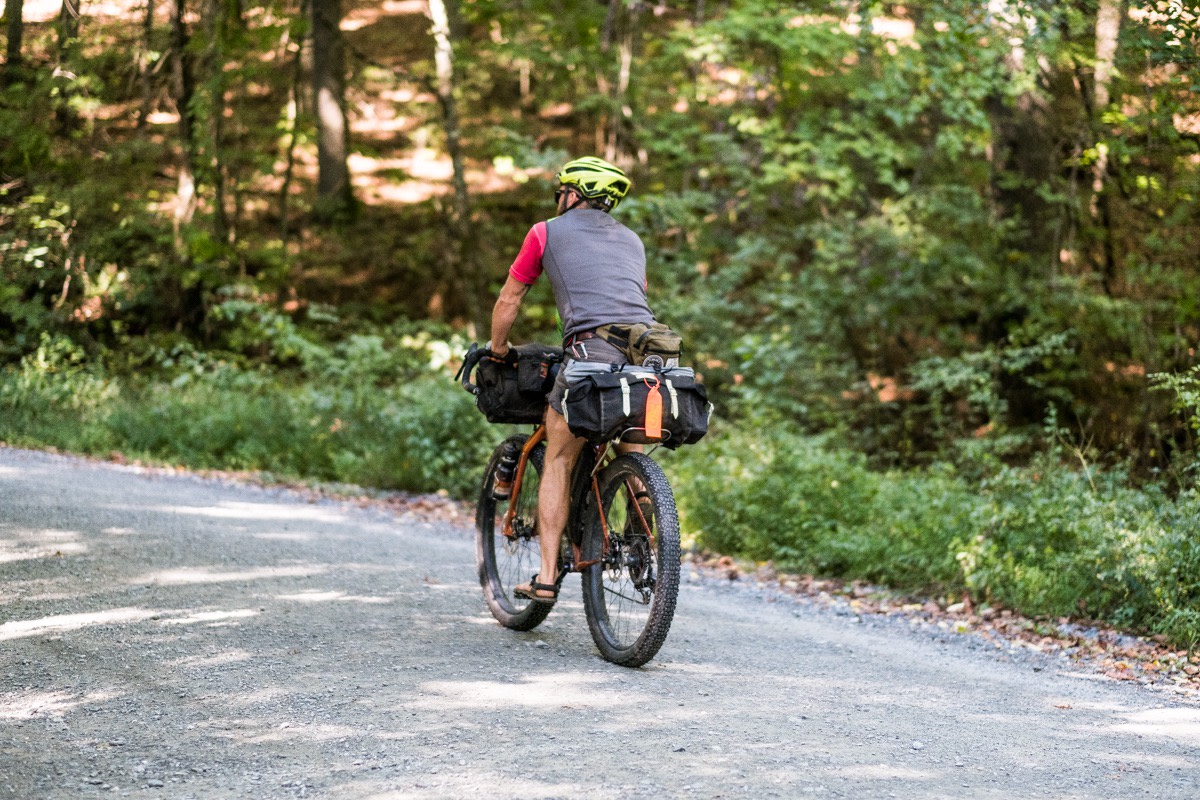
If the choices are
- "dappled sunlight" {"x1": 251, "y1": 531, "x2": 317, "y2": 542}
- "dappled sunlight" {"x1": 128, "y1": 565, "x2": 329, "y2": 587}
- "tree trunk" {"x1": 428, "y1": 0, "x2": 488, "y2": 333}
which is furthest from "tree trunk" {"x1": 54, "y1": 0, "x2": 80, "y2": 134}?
"dappled sunlight" {"x1": 128, "y1": 565, "x2": 329, "y2": 587}

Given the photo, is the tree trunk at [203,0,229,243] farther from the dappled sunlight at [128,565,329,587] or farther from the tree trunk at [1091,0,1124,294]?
the dappled sunlight at [128,565,329,587]

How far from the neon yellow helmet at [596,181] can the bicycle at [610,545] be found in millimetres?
1217

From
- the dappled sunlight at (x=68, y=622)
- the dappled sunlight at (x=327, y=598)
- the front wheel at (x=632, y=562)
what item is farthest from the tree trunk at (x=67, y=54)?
the front wheel at (x=632, y=562)

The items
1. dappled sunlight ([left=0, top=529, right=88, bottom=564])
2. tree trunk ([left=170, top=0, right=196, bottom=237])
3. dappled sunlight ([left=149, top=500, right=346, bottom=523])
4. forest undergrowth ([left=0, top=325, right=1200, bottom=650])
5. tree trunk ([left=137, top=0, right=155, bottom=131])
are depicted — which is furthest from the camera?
tree trunk ([left=137, top=0, right=155, bottom=131])

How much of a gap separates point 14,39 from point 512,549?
17.8m

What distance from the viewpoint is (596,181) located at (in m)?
5.76

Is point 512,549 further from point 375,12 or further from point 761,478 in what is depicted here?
point 375,12

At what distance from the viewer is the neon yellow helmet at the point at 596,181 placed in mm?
5754

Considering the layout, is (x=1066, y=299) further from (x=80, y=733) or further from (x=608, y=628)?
(x=80, y=733)

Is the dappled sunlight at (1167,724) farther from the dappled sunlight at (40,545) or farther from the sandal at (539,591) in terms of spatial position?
the dappled sunlight at (40,545)

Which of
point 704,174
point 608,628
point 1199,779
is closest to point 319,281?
point 704,174

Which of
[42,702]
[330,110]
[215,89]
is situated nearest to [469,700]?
[42,702]

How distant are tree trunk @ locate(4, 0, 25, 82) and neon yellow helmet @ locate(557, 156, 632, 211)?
1712 centimetres

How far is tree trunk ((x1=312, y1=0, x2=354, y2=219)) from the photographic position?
2245cm
